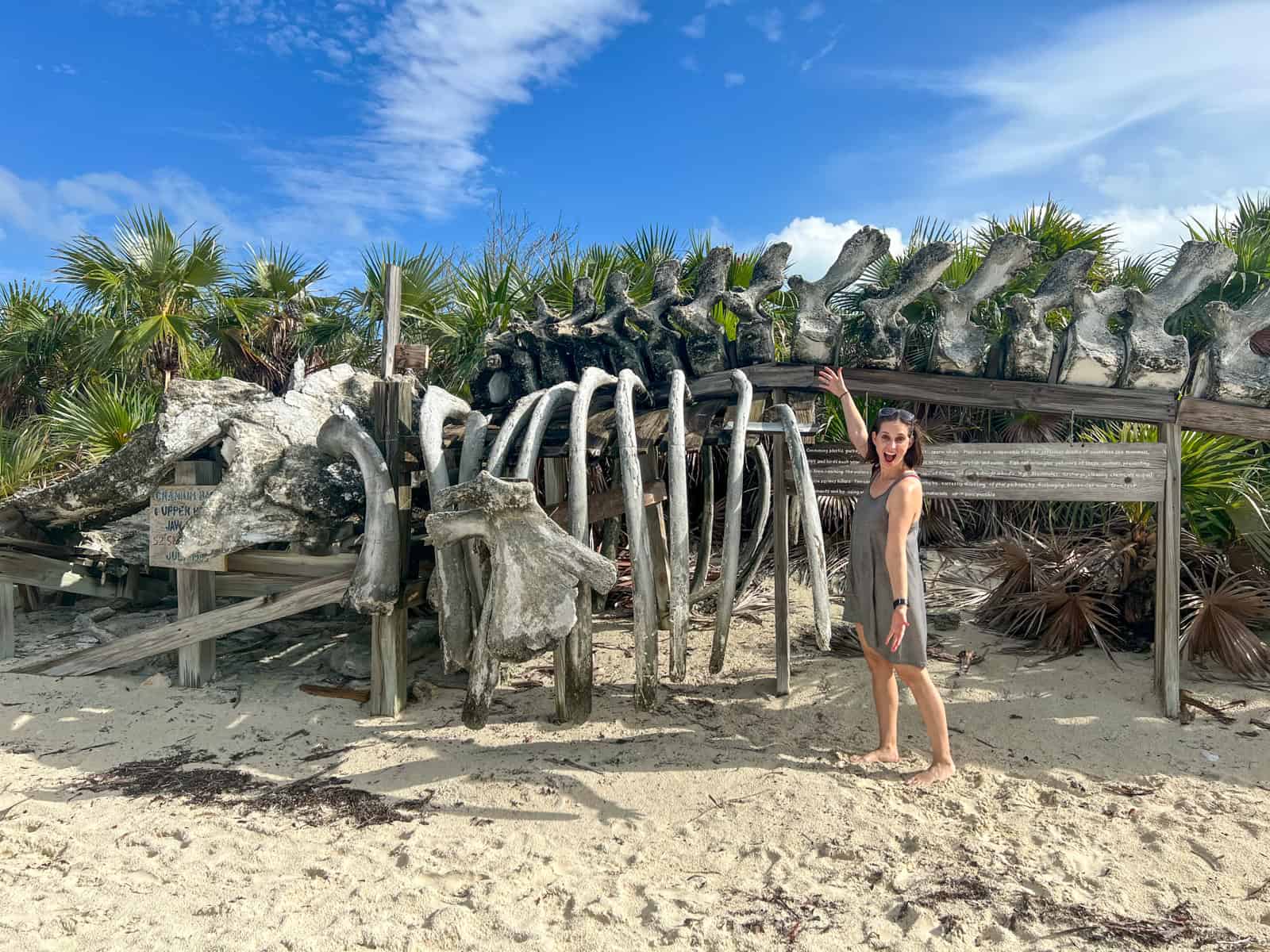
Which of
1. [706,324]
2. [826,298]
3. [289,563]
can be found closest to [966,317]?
[826,298]

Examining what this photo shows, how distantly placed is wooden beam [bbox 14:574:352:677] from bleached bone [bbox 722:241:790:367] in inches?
114

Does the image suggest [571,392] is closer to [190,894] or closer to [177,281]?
[190,894]

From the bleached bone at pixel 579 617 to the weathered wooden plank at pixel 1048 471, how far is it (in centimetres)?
217

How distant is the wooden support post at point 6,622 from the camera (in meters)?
6.59

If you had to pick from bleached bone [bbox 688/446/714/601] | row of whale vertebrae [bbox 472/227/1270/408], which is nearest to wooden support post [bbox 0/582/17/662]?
row of whale vertebrae [bbox 472/227/1270/408]

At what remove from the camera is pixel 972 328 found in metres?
4.71

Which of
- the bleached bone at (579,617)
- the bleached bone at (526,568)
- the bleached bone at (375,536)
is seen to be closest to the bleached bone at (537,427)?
the bleached bone at (579,617)

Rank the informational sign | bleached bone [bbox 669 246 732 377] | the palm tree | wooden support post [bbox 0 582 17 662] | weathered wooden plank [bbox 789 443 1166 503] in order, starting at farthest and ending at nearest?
1. the palm tree
2. wooden support post [bbox 0 582 17 662]
3. the informational sign
4. bleached bone [bbox 669 246 732 377]
5. weathered wooden plank [bbox 789 443 1166 503]

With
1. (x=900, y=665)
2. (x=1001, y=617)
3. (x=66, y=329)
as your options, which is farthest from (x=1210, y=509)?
(x=66, y=329)

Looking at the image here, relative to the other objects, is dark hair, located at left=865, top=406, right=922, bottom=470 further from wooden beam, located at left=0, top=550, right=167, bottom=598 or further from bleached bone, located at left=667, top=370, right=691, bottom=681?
wooden beam, located at left=0, top=550, right=167, bottom=598

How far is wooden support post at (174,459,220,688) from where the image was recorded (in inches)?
220

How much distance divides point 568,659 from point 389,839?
1.14 metres

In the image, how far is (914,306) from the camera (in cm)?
913

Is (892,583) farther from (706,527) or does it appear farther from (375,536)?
(375,536)
